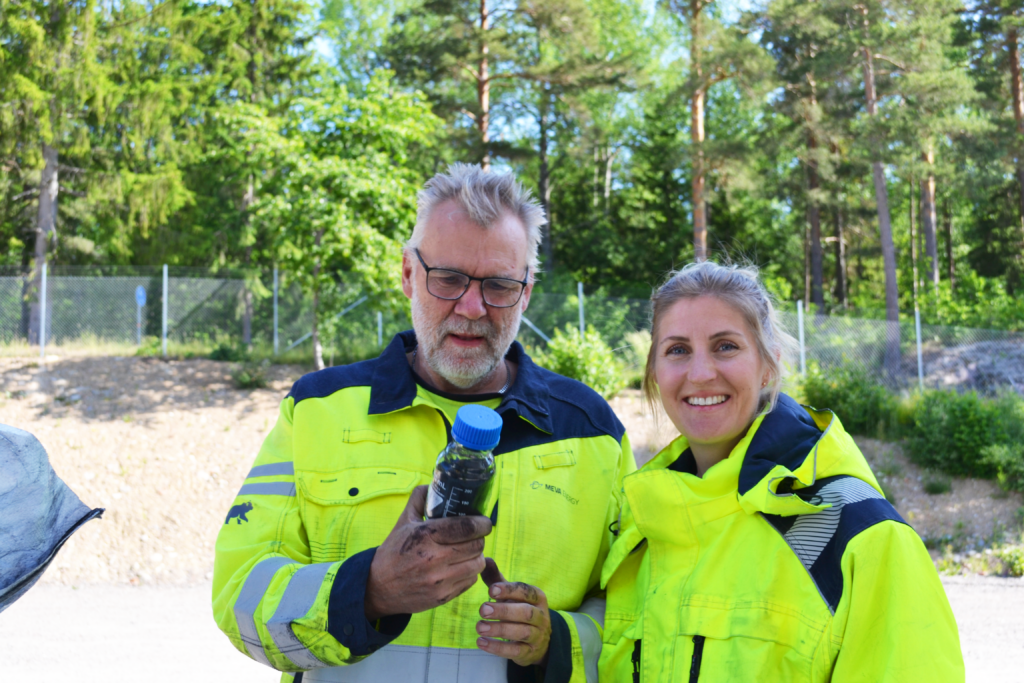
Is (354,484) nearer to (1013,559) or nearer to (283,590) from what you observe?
(283,590)

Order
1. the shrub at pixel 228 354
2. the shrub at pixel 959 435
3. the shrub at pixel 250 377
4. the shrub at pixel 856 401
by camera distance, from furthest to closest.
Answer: the shrub at pixel 228 354
the shrub at pixel 250 377
the shrub at pixel 856 401
the shrub at pixel 959 435

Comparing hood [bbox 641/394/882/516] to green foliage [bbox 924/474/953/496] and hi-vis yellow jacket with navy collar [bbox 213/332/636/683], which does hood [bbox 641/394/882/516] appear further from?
green foliage [bbox 924/474/953/496]

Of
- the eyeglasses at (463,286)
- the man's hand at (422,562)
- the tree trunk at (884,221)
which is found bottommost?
the man's hand at (422,562)

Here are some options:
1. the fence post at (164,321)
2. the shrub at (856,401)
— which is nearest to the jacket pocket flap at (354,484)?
the shrub at (856,401)

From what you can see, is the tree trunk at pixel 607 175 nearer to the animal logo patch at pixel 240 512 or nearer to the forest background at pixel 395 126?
the forest background at pixel 395 126

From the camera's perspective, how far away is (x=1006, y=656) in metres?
6.48

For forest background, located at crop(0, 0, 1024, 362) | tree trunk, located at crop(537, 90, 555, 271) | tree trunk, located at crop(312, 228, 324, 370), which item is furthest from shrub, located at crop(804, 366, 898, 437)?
tree trunk, located at crop(537, 90, 555, 271)

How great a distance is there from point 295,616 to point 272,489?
17.6 inches

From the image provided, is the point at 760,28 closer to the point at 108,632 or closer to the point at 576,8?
the point at 576,8

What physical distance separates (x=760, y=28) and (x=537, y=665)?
21.8m

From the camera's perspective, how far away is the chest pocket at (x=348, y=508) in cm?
204

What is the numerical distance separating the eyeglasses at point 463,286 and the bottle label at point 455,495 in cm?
83

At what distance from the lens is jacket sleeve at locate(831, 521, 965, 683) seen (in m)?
1.48

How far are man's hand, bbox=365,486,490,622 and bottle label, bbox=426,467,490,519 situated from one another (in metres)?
0.02
